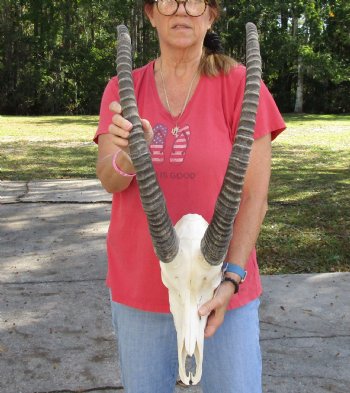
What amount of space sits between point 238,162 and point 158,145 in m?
0.47

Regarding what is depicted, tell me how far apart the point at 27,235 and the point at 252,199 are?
497cm

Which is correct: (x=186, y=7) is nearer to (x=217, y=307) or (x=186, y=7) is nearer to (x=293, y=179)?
(x=217, y=307)

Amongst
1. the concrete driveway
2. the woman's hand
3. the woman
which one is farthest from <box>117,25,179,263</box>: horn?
the concrete driveway

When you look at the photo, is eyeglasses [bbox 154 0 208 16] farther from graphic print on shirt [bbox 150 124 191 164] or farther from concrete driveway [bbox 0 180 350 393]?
concrete driveway [bbox 0 180 350 393]

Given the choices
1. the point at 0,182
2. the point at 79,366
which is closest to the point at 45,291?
the point at 79,366

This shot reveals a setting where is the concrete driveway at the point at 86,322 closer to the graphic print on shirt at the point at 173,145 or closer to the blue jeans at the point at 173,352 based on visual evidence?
the blue jeans at the point at 173,352

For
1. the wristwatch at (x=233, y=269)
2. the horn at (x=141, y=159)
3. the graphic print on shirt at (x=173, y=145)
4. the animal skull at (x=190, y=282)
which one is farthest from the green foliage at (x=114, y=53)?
the horn at (x=141, y=159)

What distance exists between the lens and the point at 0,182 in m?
9.55

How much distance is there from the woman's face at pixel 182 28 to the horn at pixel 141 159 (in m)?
0.33

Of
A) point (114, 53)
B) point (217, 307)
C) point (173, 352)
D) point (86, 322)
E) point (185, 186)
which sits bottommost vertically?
Result: point (86, 322)

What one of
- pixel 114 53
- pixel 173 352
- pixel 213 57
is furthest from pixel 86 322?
pixel 114 53

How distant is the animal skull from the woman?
0.20 feet

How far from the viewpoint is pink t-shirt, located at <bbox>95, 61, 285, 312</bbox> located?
2.05 meters

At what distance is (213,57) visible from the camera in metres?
2.15
